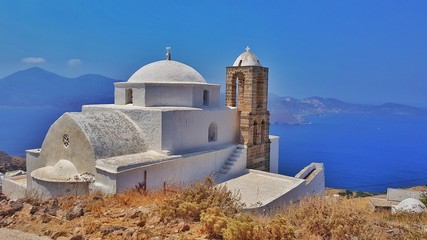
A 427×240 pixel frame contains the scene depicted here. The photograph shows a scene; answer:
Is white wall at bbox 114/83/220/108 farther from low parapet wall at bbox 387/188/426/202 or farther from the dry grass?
low parapet wall at bbox 387/188/426/202

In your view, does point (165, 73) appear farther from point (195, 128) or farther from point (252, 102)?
point (252, 102)

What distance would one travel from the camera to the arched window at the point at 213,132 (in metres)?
13.0

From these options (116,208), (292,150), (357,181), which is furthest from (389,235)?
(292,150)

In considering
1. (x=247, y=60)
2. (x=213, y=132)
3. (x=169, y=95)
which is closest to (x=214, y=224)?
(x=169, y=95)

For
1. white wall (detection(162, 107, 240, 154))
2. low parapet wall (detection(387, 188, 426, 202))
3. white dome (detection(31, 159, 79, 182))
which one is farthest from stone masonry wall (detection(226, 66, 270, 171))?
low parapet wall (detection(387, 188, 426, 202))

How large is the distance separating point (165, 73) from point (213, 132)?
2.97m

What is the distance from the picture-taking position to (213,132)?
13.1 m

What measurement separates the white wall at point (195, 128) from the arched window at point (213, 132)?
0.39ft

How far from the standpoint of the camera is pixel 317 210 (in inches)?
196

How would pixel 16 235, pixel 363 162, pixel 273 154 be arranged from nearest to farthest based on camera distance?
pixel 16 235 → pixel 273 154 → pixel 363 162

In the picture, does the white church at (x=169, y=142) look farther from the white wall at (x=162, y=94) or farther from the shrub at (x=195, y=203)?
the shrub at (x=195, y=203)

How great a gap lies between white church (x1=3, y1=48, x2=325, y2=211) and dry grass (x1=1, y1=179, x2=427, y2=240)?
300 cm

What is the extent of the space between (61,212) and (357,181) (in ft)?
169

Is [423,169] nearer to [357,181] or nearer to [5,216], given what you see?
[357,181]
